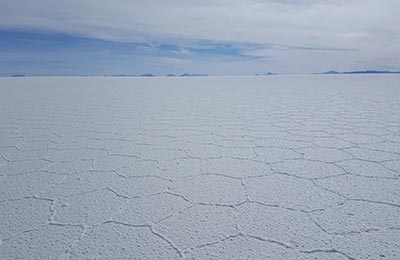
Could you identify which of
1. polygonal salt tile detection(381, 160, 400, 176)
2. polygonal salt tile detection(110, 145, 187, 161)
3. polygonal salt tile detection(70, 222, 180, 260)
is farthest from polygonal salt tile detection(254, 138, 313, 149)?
polygonal salt tile detection(70, 222, 180, 260)

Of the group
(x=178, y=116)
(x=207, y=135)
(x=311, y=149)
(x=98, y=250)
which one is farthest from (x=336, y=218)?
(x=178, y=116)

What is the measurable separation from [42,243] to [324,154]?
1.65m

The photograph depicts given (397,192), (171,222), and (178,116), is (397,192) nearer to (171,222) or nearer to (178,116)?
(171,222)

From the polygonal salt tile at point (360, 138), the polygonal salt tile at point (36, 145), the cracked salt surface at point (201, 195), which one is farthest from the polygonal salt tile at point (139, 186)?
the polygonal salt tile at point (360, 138)

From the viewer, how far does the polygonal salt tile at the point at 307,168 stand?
1537 mm

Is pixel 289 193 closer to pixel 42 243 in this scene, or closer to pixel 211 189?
pixel 211 189

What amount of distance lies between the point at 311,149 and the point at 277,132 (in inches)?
23.6

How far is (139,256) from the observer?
89 centimetres

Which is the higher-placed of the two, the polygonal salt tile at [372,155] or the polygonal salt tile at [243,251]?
the polygonal salt tile at [372,155]

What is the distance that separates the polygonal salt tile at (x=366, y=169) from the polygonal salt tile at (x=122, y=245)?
3.73 feet

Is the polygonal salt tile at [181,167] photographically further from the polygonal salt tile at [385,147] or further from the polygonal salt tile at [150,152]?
the polygonal salt tile at [385,147]

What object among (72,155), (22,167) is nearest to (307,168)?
(72,155)

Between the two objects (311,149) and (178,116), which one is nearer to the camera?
(311,149)

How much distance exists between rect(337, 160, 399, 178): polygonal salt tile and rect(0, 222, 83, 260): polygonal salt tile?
1.39 m
